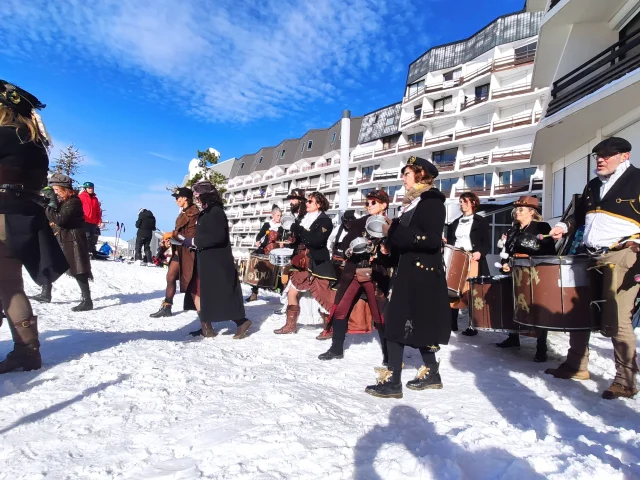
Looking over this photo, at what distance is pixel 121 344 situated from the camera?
158 inches

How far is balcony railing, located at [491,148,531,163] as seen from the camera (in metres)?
32.6

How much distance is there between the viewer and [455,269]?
486 centimetres

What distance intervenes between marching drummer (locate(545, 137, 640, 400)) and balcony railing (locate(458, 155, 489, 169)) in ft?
111

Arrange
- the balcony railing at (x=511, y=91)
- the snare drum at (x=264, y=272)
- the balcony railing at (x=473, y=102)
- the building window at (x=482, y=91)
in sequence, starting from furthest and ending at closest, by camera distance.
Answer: the building window at (x=482, y=91) → the balcony railing at (x=473, y=102) → the balcony railing at (x=511, y=91) → the snare drum at (x=264, y=272)

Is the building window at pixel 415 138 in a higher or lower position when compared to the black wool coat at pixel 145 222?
higher

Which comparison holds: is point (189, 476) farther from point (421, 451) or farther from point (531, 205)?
point (531, 205)

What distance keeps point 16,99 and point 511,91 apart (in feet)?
122

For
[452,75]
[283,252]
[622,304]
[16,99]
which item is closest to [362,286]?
[283,252]

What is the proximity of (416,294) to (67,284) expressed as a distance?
25.8ft

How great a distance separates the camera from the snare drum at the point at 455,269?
477 centimetres

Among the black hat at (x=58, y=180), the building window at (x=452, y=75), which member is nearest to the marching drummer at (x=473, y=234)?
the black hat at (x=58, y=180)

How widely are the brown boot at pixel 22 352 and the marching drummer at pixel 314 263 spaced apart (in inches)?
119

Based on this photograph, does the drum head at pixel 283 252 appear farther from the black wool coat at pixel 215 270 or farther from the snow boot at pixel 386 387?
the snow boot at pixel 386 387

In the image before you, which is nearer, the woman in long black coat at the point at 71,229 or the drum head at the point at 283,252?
the drum head at the point at 283,252
